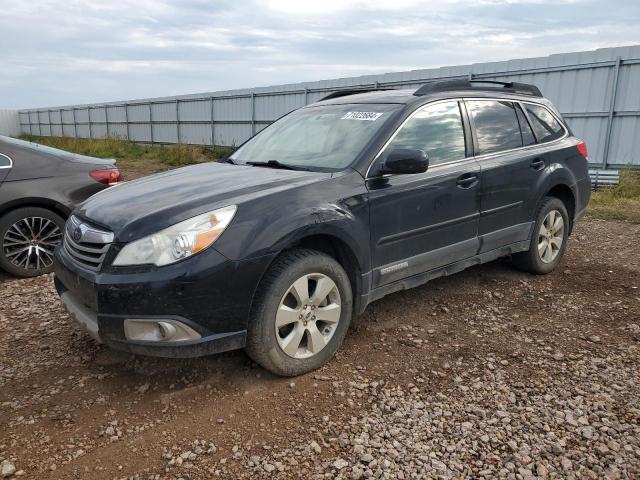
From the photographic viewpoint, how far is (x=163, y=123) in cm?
2511

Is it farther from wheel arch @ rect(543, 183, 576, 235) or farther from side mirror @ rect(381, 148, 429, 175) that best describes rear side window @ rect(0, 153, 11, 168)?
wheel arch @ rect(543, 183, 576, 235)

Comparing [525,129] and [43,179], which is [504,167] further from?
[43,179]

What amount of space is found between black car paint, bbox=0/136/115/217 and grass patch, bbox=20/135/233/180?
1063 centimetres

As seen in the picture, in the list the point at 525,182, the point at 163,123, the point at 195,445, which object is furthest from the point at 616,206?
the point at 163,123

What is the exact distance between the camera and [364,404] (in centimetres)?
283

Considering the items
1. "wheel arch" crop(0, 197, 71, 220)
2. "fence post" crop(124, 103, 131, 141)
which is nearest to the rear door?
"wheel arch" crop(0, 197, 71, 220)

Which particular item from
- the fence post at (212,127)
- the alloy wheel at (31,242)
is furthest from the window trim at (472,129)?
the fence post at (212,127)

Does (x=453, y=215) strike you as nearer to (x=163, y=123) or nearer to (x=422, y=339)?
(x=422, y=339)

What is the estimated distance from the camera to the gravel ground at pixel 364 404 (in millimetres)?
2365

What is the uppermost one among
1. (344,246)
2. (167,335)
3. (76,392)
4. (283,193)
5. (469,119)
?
(469,119)

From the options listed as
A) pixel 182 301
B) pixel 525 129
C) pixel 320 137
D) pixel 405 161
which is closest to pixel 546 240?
pixel 525 129

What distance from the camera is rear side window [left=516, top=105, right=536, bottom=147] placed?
4.57 metres

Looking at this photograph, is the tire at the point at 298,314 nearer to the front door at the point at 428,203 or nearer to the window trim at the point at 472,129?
the front door at the point at 428,203

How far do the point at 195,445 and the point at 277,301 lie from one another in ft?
2.76
